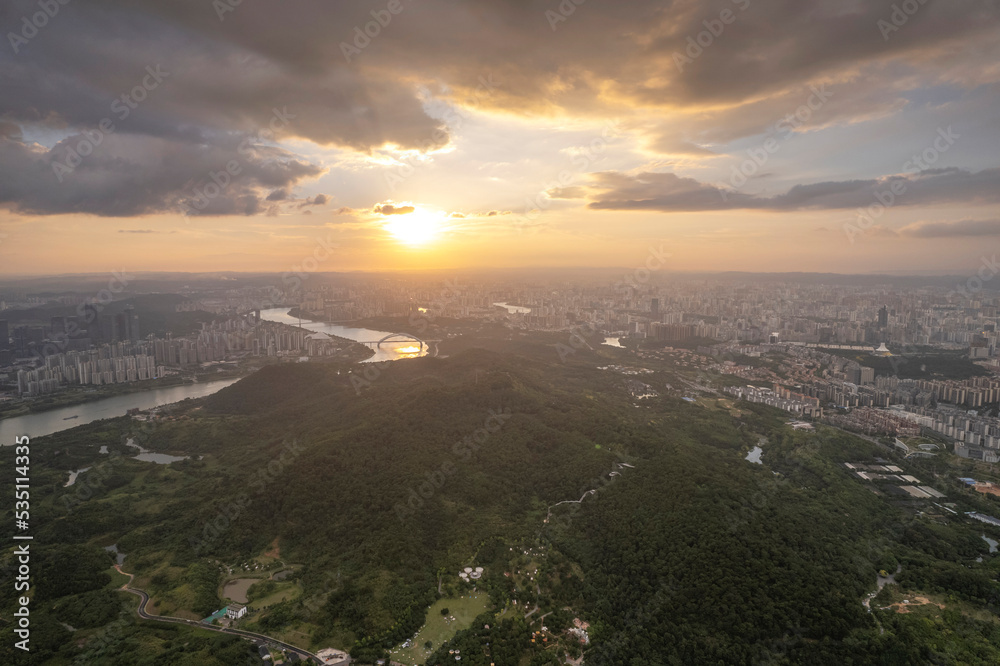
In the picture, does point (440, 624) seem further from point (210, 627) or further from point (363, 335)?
point (363, 335)

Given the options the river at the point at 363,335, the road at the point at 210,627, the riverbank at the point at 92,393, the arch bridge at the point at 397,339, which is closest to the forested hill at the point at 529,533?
the road at the point at 210,627

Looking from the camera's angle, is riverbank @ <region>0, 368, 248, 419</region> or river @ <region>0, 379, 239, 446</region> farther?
riverbank @ <region>0, 368, 248, 419</region>

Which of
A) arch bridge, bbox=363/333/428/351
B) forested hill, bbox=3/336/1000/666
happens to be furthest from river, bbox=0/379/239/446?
arch bridge, bbox=363/333/428/351

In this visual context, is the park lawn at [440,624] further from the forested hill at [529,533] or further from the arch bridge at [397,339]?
the arch bridge at [397,339]

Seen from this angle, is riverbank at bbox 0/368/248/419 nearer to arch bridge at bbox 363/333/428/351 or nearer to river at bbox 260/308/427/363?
river at bbox 260/308/427/363

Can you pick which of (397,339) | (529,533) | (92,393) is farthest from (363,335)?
(529,533)

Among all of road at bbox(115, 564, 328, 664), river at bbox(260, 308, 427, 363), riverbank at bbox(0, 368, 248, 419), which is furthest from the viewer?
river at bbox(260, 308, 427, 363)
